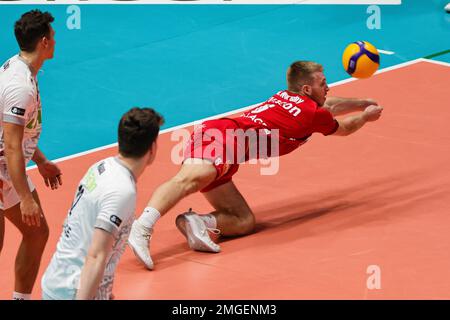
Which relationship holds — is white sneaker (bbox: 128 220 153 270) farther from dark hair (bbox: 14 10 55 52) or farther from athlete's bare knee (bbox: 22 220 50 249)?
dark hair (bbox: 14 10 55 52)

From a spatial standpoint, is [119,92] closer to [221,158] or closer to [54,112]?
[54,112]

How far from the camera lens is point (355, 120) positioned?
11.0 metres

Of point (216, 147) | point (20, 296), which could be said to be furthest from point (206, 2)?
point (20, 296)

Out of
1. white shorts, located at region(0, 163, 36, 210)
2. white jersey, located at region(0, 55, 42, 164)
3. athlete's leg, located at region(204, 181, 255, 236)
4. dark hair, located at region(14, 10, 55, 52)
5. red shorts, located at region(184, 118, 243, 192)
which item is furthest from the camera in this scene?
athlete's leg, located at region(204, 181, 255, 236)

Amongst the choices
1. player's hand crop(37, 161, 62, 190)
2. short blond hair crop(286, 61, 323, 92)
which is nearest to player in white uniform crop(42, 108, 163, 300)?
player's hand crop(37, 161, 62, 190)

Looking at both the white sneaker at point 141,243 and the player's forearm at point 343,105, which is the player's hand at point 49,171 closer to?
the white sneaker at point 141,243

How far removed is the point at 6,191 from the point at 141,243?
160 cm

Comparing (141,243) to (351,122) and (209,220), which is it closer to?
(209,220)

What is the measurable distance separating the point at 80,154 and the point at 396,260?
482 centimetres

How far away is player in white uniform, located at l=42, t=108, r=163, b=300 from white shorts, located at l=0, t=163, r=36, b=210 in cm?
189

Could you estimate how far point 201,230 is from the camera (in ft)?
32.8

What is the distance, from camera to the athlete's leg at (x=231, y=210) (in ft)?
34.0

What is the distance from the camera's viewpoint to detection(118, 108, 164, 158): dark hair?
6633 millimetres
